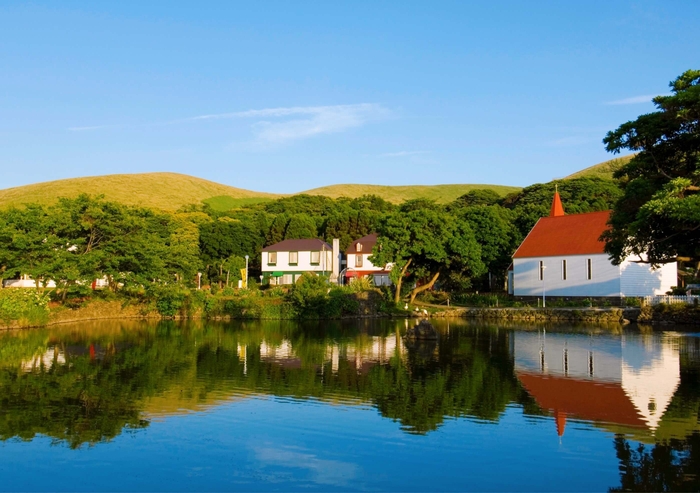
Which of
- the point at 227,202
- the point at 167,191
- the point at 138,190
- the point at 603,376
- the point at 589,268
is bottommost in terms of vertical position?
the point at 603,376

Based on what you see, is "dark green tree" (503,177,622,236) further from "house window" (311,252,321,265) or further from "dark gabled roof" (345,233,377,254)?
"house window" (311,252,321,265)

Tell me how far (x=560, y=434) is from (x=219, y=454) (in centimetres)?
720

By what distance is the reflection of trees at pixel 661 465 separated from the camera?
35.3 ft

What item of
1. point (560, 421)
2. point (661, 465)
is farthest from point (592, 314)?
point (661, 465)

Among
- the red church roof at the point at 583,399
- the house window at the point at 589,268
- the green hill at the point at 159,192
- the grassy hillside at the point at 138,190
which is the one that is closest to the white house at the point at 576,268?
the house window at the point at 589,268

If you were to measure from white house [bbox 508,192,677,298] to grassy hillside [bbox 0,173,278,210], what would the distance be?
80.2 meters

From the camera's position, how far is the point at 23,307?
39.3 meters

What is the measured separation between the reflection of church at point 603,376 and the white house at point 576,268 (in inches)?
740

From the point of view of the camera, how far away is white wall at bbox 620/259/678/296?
51.2 meters

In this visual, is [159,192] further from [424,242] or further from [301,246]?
[424,242]

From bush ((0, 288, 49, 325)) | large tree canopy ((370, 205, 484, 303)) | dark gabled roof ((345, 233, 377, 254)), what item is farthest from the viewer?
dark gabled roof ((345, 233, 377, 254))

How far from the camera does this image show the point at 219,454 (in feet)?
42.2

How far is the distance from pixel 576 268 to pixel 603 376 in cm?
3452

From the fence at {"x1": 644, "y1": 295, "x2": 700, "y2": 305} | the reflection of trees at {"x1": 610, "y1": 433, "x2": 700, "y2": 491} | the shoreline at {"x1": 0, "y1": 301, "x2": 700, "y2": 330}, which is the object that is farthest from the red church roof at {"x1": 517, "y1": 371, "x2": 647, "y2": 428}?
the fence at {"x1": 644, "y1": 295, "x2": 700, "y2": 305}
